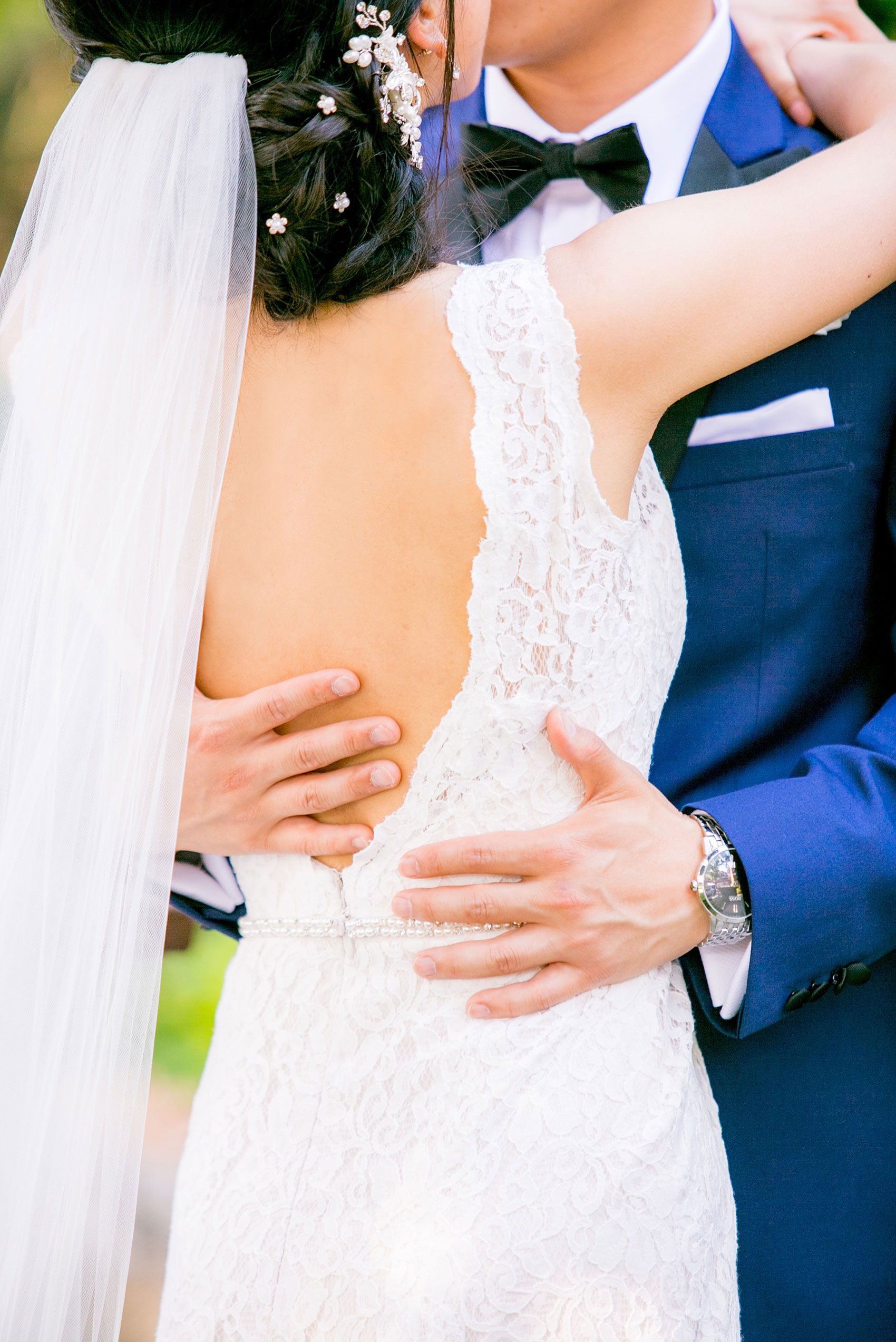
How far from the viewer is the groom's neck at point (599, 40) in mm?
1760

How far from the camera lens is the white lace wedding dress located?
1.16 meters

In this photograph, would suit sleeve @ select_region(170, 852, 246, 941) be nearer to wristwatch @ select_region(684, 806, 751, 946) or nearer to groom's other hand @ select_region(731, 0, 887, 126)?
wristwatch @ select_region(684, 806, 751, 946)

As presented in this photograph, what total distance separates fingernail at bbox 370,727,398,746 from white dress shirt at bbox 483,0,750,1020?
800 mm

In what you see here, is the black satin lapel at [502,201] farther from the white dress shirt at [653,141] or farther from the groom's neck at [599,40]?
the groom's neck at [599,40]

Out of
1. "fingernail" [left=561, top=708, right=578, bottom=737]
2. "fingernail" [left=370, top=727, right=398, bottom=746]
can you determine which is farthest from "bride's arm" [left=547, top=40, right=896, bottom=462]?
"fingernail" [left=370, top=727, right=398, bottom=746]

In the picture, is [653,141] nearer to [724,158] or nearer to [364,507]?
[724,158]

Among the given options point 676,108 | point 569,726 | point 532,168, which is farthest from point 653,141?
point 569,726

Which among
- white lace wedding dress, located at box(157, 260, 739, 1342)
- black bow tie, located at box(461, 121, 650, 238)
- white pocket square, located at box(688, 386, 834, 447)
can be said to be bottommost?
white lace wedding dress, located at box(157, 260, 739, 1342)

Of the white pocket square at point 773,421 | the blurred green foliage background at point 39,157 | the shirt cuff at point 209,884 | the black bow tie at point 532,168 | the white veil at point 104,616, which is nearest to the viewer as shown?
the white veil at point 104,616

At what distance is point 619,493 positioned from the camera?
1.27 metres

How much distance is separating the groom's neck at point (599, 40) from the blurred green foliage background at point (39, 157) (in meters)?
0.93

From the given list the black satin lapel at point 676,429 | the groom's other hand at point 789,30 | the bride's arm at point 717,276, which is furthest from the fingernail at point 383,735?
the groom's other hand at point 789,30

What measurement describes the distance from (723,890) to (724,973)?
5.1 inches

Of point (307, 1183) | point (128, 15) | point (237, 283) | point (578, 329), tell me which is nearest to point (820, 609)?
point (578, 329)
